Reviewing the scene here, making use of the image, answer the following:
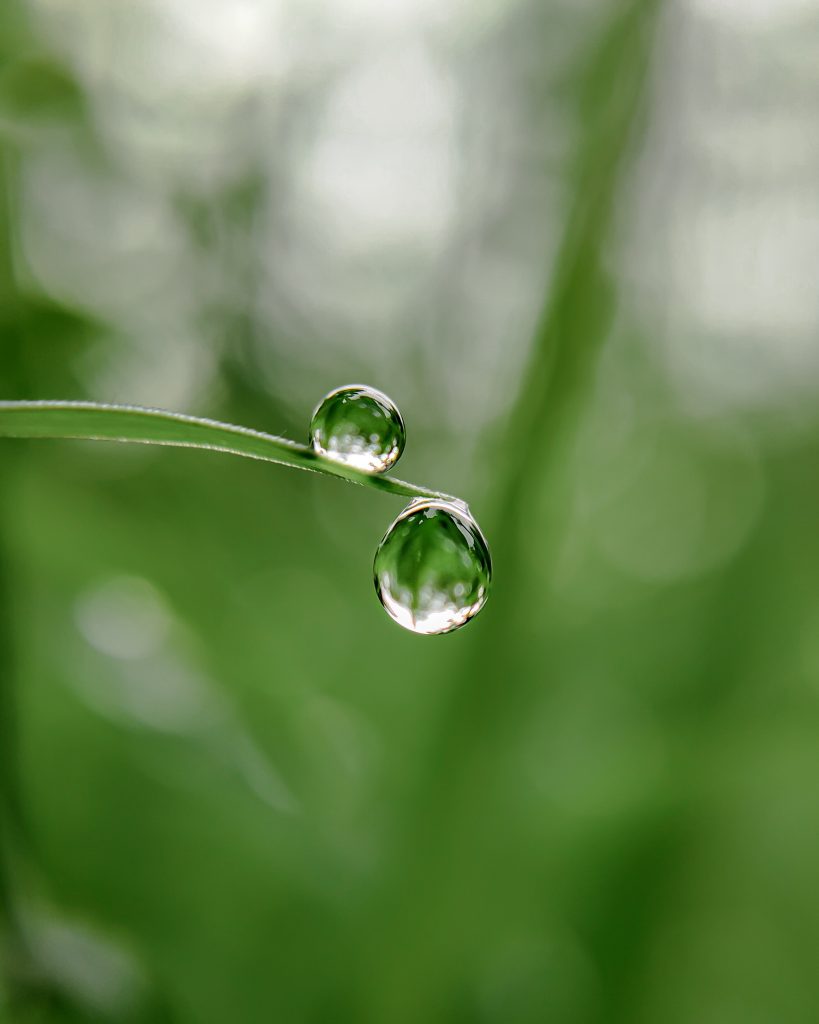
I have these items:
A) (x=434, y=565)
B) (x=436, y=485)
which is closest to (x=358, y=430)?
(x=434, y=565)

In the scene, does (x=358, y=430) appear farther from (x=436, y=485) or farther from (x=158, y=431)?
(x=436, y=485)

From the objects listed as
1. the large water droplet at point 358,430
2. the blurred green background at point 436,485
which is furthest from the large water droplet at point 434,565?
the blurred green background at point 436,485

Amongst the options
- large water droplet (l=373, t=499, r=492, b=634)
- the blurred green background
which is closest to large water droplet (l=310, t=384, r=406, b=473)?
large water droplet (l=373, t=499, r=492, b=634)

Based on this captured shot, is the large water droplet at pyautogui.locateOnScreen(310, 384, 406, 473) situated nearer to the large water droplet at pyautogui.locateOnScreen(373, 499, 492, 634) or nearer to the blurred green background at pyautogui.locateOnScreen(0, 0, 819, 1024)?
the large water droplet at pyautogui.locateOnScreen(373, 499, 492, 634)

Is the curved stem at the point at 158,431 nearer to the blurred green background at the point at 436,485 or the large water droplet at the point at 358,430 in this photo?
the large water droplet at the point at 358,430

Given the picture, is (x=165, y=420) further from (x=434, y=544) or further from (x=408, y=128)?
(x=408, y=128)

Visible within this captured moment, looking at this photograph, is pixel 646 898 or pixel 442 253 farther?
pixel 442 253

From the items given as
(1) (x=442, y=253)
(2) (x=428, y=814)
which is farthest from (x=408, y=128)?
(2) (x=428, y=814)
